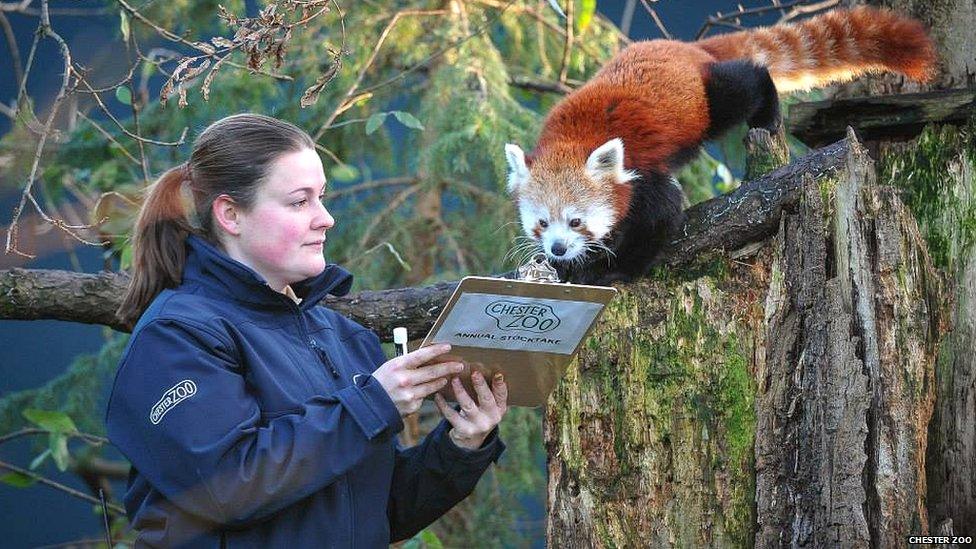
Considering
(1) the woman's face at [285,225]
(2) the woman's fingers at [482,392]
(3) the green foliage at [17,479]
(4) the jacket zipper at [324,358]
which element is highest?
(1) the woman's face at [285,225]

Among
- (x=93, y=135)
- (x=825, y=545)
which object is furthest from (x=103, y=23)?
(x=825, y=545)

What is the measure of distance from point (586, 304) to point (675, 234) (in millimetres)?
1027

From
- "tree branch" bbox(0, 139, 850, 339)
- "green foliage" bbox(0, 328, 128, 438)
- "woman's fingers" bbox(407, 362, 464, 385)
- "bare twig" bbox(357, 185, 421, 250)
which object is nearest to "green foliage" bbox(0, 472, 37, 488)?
"green foliage" bbox(0, 328, 128, 438)

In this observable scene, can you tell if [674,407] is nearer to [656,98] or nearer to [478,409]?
[478,409]

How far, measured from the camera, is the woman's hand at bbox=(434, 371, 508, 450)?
173 centimetres

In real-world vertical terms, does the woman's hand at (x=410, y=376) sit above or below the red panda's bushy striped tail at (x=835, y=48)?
below

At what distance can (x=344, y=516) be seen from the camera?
1.63 metres

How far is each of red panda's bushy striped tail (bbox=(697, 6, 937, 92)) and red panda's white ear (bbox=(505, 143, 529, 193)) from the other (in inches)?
27.0

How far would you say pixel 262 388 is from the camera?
1.57m

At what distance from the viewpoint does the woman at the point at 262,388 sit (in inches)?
57.5

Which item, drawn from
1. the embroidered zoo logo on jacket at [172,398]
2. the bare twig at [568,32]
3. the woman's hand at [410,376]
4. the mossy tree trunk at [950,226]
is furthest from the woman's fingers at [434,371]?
the bare twig at [568,32]

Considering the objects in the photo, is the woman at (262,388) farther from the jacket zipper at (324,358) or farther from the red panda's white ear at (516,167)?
the red panda's white ear at (516,167)

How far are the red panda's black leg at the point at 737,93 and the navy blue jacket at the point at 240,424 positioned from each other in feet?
5.47

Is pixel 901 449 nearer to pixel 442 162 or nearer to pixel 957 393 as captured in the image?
pixel 957 393
